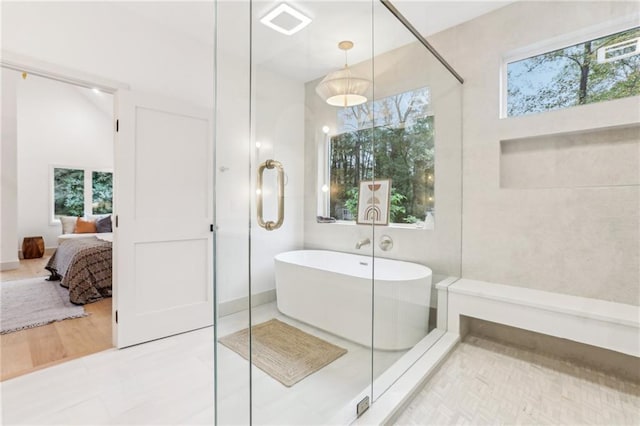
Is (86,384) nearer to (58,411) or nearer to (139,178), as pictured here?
(58,411)

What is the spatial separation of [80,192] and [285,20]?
7.25 metres

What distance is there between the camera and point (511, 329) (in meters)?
2.42

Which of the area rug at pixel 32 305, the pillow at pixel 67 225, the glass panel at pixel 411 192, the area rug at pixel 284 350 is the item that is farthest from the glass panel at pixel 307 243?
the pillow at pixel 67 225

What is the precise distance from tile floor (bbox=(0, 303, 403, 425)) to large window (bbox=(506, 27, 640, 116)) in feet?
7.77

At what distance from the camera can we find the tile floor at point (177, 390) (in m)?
1.31

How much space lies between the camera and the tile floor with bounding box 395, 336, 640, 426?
1537mm

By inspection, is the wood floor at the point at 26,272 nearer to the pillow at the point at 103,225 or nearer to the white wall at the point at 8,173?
the white wall at the point at 8,173

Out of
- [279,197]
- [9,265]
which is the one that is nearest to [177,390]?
[279,197]

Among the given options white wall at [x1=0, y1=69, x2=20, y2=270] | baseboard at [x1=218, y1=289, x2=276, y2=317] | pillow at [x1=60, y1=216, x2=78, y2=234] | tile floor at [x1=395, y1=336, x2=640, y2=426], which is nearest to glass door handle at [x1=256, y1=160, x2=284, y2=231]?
baseboard at [x1=218, y1=289, x2=276, y2=317]

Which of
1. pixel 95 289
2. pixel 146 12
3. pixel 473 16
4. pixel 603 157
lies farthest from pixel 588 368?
pixel 95 289

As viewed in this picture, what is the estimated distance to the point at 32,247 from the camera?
220 inches

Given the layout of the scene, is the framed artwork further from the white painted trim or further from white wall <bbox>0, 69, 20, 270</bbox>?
white wall <bbox>0, 69, 20, 270</bbox>

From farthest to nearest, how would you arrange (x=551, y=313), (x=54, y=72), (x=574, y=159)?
(x=574, y=159) → (x=54, y=72) → (x=551, y=313)

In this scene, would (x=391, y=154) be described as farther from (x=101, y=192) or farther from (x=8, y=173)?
(x=101, y=192)
